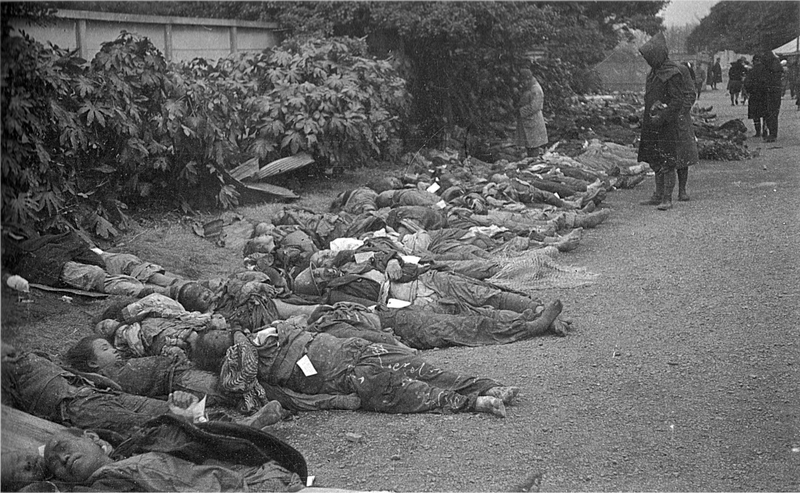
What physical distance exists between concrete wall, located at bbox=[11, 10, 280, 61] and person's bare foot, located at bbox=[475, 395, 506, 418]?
2.37 meters

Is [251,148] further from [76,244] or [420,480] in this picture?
[420,480]

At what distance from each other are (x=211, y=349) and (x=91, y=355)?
551 millimetres

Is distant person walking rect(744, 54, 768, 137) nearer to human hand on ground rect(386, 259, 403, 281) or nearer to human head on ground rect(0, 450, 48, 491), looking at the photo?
human hand on ground rect(386, 259, 403, 281)

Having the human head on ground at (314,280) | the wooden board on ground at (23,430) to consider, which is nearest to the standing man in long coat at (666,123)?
the human head on ground at (314,280)

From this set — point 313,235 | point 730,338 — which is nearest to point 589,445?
point 730,338

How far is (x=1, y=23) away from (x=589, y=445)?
113 inches

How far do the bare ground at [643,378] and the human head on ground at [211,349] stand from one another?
1.71 ft

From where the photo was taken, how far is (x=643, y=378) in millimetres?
3254

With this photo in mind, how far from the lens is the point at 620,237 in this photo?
500 centimetres

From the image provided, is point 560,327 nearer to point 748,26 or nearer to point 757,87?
point 757,87

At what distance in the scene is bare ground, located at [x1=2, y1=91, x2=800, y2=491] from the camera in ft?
9.46

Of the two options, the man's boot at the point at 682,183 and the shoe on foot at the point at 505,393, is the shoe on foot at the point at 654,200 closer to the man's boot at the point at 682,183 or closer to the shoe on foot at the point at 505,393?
the man's boot at the point at 682,183

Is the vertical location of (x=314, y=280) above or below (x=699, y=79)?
below

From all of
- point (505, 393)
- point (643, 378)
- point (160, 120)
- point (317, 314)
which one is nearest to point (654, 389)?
point (643, 378)
